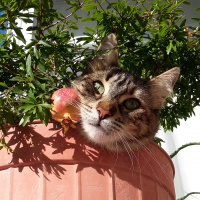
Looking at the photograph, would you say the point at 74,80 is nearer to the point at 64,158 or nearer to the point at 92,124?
the point at 92,124

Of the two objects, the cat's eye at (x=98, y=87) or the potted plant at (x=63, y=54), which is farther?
the cat's eye at (x=98, y=87)

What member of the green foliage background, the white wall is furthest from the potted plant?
the white wall

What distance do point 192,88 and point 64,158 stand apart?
0.60 meters

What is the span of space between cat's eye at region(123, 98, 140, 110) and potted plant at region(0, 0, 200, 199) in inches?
5.2

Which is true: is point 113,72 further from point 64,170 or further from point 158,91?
point 64,170

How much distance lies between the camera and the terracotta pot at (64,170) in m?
0.75

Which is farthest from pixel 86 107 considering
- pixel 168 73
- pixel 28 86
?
pixel 168 73

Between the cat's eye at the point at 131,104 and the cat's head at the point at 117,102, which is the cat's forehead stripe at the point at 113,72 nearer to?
the cat's head at the point at 117,102

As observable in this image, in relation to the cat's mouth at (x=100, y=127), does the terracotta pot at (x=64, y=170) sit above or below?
below

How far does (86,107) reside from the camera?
3.16ft

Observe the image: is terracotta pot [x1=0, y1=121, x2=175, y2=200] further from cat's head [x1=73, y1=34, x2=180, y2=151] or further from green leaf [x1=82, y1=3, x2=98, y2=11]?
green leaf [x1=82, y1=3, x2=98, y2=11]

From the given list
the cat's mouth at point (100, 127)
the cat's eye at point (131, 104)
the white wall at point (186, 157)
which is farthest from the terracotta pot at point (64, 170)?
the white wall at point (186, 157)

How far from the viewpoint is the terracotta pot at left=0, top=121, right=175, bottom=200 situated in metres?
0.75

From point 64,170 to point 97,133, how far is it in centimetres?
19
